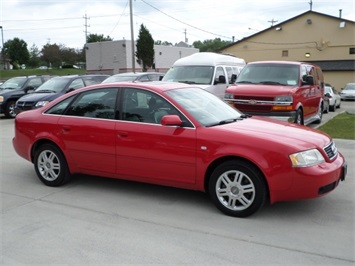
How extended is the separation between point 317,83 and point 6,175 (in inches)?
376

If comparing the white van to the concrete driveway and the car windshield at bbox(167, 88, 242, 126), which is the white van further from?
the concrete driveway

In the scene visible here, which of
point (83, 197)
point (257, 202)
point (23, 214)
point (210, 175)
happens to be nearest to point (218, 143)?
point (210, 175)

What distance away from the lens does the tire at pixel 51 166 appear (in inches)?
228

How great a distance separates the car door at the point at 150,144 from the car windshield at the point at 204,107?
0.64 feet

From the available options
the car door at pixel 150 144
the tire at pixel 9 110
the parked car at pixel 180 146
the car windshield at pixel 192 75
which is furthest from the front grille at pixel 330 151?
the tire at pixel 9 110

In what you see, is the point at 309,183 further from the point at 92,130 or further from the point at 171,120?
the point at 92,130

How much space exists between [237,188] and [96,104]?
238cm

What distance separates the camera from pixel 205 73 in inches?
508

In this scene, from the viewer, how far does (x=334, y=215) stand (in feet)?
15.1

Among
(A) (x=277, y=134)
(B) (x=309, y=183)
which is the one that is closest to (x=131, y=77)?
(A) (x=277, y=134)

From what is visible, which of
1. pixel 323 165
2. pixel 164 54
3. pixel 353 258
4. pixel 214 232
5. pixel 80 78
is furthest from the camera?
pixel 164 54

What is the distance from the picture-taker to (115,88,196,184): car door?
15.7ft

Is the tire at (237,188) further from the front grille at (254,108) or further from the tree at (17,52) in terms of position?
→ the tree at (17,52)

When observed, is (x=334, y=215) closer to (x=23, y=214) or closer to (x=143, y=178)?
(x=143, y=178)
